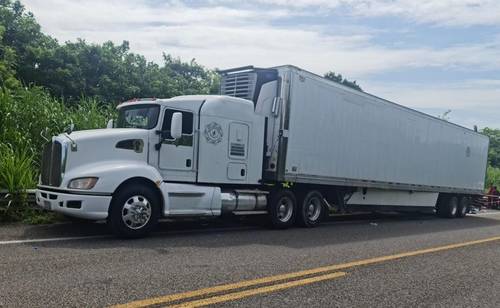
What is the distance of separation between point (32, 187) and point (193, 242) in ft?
12.7

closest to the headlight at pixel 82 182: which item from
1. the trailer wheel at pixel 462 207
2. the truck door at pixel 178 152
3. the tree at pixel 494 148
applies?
the truck door at pixel 178 152

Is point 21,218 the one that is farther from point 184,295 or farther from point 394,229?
point 394,229

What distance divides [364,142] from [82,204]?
792cm

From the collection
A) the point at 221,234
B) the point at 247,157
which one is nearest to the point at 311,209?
the point at 247,157

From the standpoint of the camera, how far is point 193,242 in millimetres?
8109

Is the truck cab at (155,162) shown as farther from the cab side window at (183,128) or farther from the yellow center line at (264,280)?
the yellow center line at (264,280)

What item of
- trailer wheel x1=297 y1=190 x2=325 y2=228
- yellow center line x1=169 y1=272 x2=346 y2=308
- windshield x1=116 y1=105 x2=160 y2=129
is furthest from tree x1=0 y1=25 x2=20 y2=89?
yellow center line x1=169 y1=272 x2=346 y2=308

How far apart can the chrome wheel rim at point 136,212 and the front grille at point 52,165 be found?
1211 millimetres

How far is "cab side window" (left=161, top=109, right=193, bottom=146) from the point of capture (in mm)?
8922

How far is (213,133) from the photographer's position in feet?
31.7

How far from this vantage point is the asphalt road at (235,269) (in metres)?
4.95

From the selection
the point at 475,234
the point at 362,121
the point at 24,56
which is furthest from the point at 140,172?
the point at 24,56

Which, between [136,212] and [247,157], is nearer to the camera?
[136,212]

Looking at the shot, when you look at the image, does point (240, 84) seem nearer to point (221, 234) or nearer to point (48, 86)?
point (221, 234)
